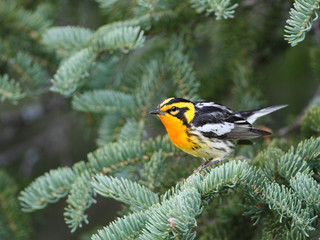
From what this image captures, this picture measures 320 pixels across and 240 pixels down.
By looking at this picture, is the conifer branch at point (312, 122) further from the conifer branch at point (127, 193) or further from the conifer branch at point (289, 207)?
the conifer branch at point (127, 193)

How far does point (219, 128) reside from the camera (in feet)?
8.39

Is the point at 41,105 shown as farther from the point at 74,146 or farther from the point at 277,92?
the point at 277,92

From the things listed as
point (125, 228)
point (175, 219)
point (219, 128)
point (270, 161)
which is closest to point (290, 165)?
point (270, 161)

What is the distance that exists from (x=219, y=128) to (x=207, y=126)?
0.09 meters

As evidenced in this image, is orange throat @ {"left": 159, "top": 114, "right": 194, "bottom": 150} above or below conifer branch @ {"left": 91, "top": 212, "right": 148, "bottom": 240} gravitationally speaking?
below

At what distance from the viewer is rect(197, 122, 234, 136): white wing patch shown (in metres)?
2.53

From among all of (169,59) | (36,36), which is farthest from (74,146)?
(169,59)

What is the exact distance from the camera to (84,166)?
6.77ft

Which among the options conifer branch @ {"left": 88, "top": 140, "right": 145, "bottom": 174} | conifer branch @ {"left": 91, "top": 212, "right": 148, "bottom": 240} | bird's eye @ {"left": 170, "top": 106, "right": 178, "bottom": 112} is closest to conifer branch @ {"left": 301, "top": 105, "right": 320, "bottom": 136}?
bird's eye @ {"left": 170, "top": 106, "right": 178, "bottom": 112}

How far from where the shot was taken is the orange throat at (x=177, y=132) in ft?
7.25

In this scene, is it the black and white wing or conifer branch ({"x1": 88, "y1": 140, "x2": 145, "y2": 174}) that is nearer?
conifer branch ({"x1": 88, "y1": 140, "x2": 145, "y2": 174})

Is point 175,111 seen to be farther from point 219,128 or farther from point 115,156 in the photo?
point 115,156

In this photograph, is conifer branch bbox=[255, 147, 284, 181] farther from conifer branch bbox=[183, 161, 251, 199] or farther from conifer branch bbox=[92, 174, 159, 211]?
conifer branch bbox=[92, 174, 159, 211]

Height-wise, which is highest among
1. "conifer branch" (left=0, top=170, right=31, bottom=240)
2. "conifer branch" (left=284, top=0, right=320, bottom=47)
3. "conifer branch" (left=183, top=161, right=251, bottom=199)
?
"conifer branch" (left=284, top=0, right=320, bottom=47)
